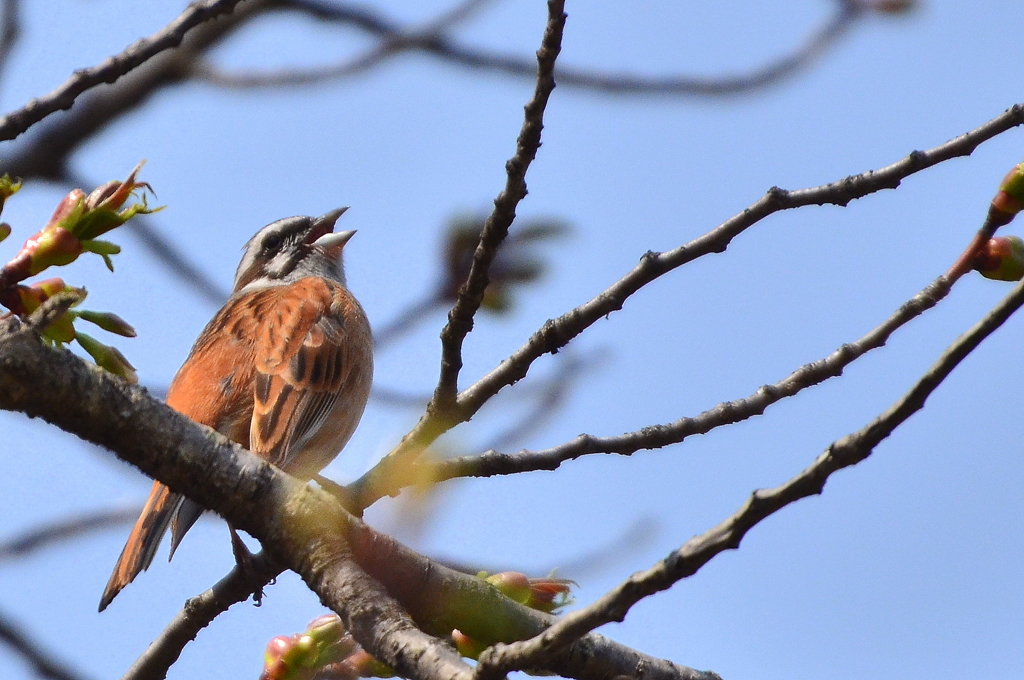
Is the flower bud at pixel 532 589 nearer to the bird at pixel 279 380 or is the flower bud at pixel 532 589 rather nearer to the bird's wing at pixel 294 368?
the bird at pixel 279 380

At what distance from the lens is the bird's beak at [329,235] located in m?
7.30

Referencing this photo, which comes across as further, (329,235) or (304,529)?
(329,235)

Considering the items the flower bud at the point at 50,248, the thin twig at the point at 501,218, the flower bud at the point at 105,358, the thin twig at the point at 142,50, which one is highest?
the thin twig at the point at 142,50

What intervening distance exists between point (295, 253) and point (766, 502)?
6.30 m

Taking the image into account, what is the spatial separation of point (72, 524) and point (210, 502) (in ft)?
6.66

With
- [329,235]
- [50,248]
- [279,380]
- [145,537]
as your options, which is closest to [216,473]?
[50,248]

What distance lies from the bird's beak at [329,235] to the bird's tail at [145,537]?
297 cm

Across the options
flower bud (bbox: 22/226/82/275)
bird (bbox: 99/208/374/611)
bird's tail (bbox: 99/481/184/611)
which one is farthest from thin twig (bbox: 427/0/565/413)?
bird (bbox: 99/208/374/611)

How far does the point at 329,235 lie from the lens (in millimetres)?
7367

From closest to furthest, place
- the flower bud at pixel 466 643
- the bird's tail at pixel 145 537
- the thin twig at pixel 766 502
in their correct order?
the thin twig at pixel 766 502, the flower bud at pixel 466 643, the bird's tail at pixel 145 537

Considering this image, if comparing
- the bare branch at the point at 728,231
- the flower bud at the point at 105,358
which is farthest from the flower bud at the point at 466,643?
the flower bud at the point at 105,358

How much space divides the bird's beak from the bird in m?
0.66

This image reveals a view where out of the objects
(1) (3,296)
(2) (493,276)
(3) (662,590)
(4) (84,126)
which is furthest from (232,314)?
(3) (662,590)

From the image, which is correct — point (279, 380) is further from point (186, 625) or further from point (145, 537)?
point (186, 625)
